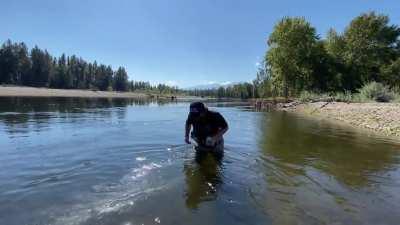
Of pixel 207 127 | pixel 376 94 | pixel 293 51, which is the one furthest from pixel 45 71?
pixel 207 127

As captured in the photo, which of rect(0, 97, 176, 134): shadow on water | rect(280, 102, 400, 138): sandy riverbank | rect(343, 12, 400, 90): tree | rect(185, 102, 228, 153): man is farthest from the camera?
rect(343, 12, 400, 90): tree

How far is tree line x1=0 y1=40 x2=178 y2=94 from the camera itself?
12312 centimetres

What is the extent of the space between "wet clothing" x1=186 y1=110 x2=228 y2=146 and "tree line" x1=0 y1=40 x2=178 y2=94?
128287 millimetres

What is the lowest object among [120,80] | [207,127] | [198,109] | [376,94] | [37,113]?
[37,113]

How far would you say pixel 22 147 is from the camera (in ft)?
45.1

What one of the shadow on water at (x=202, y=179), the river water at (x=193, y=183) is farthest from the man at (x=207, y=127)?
the river water at (x=193, y=183)

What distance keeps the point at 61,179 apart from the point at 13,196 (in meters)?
1.61

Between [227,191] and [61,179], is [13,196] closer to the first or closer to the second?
[61,179]

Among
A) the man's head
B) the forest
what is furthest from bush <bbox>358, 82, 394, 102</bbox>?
the man's head

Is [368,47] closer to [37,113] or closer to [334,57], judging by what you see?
[334,57]

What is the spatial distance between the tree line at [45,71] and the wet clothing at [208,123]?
128287mm

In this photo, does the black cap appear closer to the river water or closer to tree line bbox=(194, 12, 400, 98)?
the river water

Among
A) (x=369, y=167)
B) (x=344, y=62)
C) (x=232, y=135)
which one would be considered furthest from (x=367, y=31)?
(x=369, y=167)

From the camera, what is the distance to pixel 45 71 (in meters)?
134
